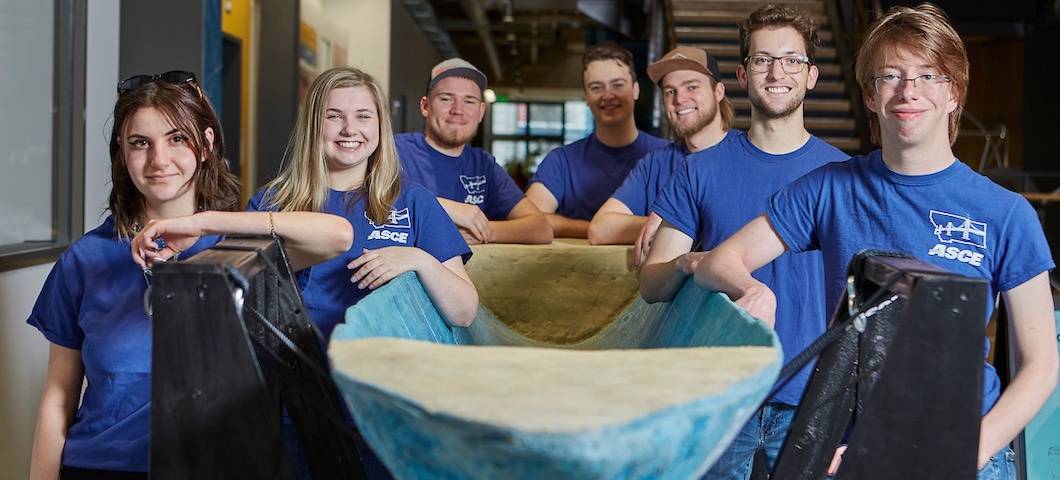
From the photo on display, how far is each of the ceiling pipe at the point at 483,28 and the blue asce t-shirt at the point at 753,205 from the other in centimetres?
1443

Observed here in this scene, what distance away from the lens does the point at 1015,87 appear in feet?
44.3

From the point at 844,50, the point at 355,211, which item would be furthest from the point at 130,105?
the point at 844,50

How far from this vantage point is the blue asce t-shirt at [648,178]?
12.3 feet

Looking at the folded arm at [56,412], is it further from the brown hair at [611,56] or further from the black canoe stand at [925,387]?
the brown hair at [611,56]

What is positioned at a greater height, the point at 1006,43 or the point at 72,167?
the point at 1006,43

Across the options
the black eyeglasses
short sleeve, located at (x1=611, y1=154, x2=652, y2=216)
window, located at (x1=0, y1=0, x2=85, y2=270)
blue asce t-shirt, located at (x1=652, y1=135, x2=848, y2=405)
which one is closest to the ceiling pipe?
window, located at (x1=0, y1=0, x2=85, y2=270)

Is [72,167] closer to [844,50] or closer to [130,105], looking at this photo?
[130,105]

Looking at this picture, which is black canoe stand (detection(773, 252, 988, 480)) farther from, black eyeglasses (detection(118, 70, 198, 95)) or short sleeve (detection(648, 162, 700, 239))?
black eyeglasses (detection(118, 70, 198, 95))

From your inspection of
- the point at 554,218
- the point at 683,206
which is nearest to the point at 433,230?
the point at 683,206

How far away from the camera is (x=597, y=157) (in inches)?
173

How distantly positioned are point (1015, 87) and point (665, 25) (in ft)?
16.8

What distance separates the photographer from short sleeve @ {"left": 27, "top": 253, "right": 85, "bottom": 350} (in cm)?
191

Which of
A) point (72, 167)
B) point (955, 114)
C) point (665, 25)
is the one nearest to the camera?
point (955, 114)

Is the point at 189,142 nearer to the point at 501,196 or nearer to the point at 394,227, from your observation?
the point at 394,227
